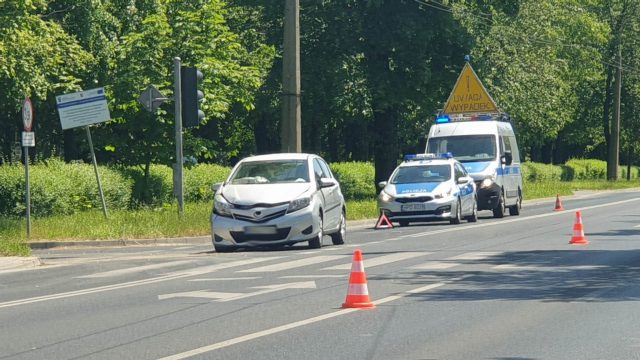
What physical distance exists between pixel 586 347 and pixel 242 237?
11.2 meters

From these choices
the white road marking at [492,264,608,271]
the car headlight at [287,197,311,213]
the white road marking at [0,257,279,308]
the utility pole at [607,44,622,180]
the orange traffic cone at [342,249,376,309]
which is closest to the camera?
the orange traffic cone at [342,249,376,309]

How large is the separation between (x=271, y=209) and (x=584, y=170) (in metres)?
65.4

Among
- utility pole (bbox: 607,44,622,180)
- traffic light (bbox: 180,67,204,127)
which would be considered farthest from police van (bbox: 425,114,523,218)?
utility pole (bbox: 607,44,622,180)

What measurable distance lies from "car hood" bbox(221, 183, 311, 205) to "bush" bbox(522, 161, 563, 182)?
1815 inches

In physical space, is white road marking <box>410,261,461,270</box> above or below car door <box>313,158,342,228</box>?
below

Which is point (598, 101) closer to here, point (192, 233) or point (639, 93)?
point (639, 93)

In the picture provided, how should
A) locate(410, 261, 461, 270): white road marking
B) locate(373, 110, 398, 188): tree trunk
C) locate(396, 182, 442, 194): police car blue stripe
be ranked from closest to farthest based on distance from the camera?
locate(410, 261, 461, 270): white road marking
locate(396, 182, 442, 194): police car blue stripe
locate(373, 110, 398, 188): tree trunk

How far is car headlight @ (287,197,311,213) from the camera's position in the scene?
67.7 feet

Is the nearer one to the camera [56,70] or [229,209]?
[229,209]

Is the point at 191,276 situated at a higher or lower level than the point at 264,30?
lower

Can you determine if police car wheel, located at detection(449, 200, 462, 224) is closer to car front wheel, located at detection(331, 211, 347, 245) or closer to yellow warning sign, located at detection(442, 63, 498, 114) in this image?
car front wheel, located at detection(331, 211, 347, 245)

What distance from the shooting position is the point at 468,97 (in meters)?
38.8

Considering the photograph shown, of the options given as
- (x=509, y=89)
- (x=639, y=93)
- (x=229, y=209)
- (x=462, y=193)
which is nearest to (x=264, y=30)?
(x=509, y=89)

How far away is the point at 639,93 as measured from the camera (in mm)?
77688
